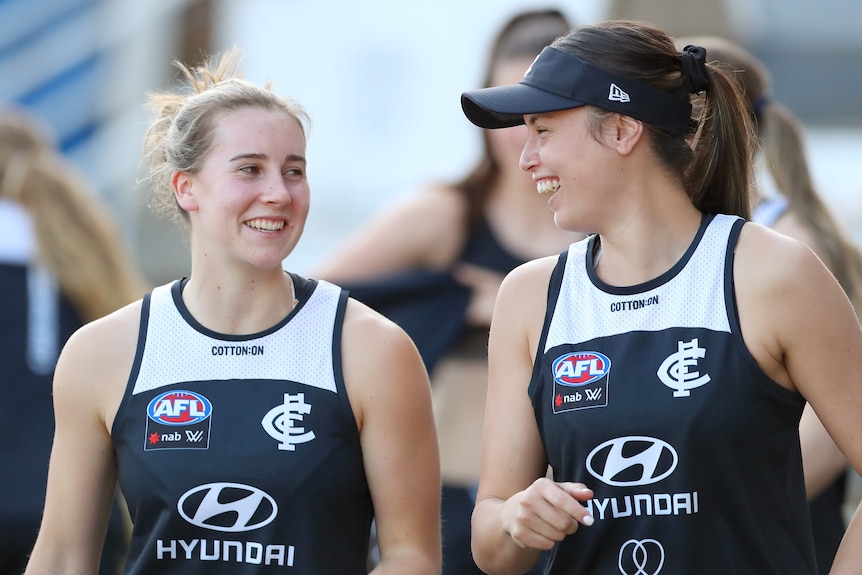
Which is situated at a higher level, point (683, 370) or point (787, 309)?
point (787, 309)

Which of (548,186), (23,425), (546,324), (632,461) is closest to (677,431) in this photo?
(632,461)

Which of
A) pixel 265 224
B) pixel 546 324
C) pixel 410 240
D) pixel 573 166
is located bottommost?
pixel 546 324

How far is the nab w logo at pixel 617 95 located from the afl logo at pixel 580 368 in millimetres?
521

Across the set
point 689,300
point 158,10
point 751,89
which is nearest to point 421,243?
point 751,89

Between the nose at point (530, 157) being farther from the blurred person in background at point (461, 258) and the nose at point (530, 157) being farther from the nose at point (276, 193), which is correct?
the blurred person in background at point (461, 258)

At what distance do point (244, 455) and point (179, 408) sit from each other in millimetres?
186

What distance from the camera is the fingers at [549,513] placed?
242 cm

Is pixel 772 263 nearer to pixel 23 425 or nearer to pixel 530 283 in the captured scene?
pixel 530 283

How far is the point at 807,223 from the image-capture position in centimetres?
359

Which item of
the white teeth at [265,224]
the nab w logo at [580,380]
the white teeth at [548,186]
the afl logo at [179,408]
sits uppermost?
the white teeth at [548,186]

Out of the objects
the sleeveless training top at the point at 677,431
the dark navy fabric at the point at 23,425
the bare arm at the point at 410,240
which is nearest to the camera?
the sleeveless training top at the point at 677,431

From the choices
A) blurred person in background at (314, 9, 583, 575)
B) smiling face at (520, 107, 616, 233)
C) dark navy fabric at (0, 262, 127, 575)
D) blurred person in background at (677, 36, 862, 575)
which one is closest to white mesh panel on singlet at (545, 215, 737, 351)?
smiling face at (520, 107, 616, 233)

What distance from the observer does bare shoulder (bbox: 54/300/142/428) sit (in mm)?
2908

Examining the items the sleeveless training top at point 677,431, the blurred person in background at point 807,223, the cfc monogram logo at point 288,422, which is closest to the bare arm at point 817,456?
the blurred person in background at point 807,223
